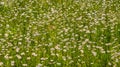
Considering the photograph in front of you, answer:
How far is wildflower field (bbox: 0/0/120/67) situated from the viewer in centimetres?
659

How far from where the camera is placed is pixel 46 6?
11266mm

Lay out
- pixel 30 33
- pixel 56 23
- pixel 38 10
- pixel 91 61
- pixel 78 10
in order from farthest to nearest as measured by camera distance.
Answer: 1. pixel 38 10
2. pixel 78 10
3. pixel 56 23
4. pixel 30 33
5. pixel 91 61

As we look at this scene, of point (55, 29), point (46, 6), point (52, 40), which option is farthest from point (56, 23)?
point (46, 6)

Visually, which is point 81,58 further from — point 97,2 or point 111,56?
point 97,2

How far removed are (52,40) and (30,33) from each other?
3.03ft

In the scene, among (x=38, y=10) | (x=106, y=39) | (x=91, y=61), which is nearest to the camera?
(x=91, y=61)

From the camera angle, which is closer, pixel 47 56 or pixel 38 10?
pixel 47 56

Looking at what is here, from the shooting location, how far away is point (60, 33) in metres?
8.12

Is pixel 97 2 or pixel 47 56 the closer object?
pixel 47 56

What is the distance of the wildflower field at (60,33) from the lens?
6.59 m

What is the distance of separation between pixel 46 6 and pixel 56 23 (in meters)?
2.32

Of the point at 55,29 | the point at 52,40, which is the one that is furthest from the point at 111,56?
the point at 55,29

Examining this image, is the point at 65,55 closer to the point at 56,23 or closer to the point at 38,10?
the point at 56,23

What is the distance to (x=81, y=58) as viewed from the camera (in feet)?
21.4
